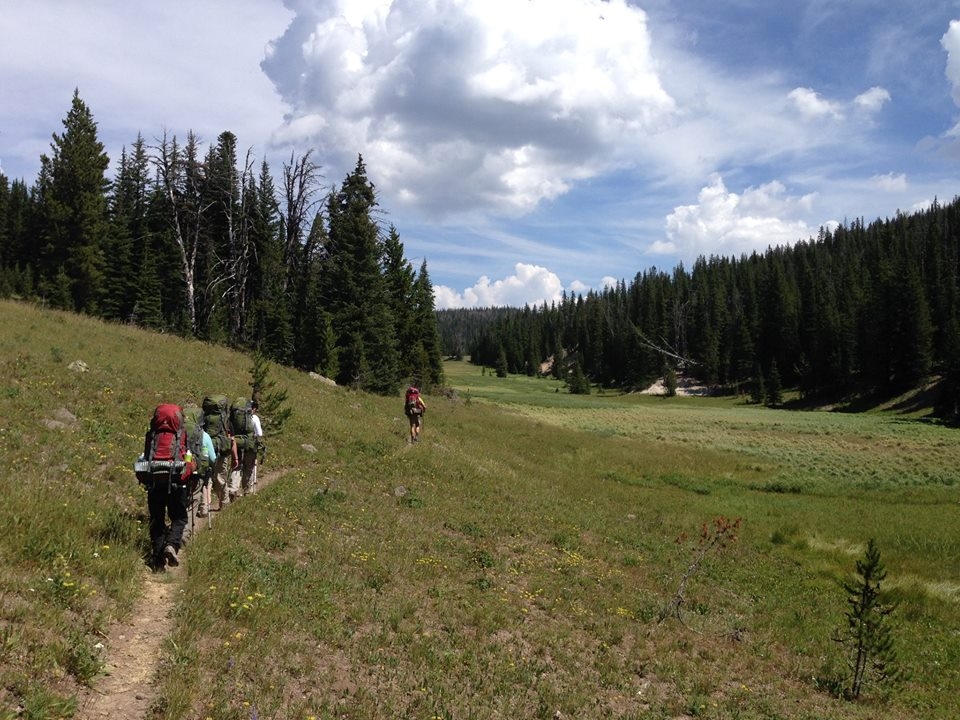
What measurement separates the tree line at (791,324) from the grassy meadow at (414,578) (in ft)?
214

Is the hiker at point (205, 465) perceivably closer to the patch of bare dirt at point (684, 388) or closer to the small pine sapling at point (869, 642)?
the small pine sapling at point (869, 642)

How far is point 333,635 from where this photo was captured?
7441mm

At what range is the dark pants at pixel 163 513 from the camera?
7.82 meters

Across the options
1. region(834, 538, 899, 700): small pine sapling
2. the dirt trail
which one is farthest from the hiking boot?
region(834, 538, 899, 700): small pine sapling

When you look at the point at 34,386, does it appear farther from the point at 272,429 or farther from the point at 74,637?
the point at 74,637

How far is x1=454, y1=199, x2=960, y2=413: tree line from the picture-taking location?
3243 inches

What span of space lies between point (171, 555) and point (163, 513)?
1.99 ft

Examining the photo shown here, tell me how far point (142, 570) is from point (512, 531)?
9.22 m

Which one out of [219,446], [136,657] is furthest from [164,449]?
[219,446]

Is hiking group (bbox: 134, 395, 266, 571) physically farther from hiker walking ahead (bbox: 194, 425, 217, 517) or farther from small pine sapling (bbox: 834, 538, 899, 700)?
small pine sapling (bbox: 834, 538, 899, 700)

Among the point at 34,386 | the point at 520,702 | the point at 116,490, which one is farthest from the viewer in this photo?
the point at 34,386

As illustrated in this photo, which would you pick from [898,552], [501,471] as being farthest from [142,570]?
[898,552]

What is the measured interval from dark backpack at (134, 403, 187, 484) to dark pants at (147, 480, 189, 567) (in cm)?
14

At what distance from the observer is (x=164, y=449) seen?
786cm
